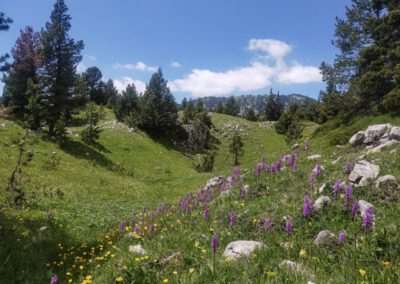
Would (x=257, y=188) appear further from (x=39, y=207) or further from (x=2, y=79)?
(x=2, y=79)

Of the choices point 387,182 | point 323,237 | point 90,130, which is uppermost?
point 90,130

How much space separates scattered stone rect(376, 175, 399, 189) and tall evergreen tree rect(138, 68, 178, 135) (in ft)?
132

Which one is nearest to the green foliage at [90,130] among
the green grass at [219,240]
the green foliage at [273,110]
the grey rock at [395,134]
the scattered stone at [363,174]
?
the green grass at [219,240]

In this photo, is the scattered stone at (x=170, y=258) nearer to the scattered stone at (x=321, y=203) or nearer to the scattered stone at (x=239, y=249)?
the scattered stone at (x=239, y=249)

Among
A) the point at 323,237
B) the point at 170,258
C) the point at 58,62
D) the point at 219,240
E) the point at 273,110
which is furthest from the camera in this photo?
the point at 273,110

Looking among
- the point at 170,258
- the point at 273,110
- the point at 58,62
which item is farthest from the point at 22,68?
the point at 273,110

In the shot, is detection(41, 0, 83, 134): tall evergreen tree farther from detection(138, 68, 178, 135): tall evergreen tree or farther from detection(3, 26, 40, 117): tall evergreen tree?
detection(138, 68, 178, 135): tall evergreen tree

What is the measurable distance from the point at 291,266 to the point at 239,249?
3.64ft

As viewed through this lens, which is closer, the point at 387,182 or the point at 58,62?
the point at 387,182

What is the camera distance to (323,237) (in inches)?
171

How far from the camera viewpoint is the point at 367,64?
73.8 ft

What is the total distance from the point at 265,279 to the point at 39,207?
1024 cm

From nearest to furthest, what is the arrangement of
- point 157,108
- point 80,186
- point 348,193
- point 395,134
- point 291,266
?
1. point 291,266
2. point 348,193
3. point 395,134
4. point 80,186
5. point 157,108

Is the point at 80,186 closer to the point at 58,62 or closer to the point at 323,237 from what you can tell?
the point at 323,237
